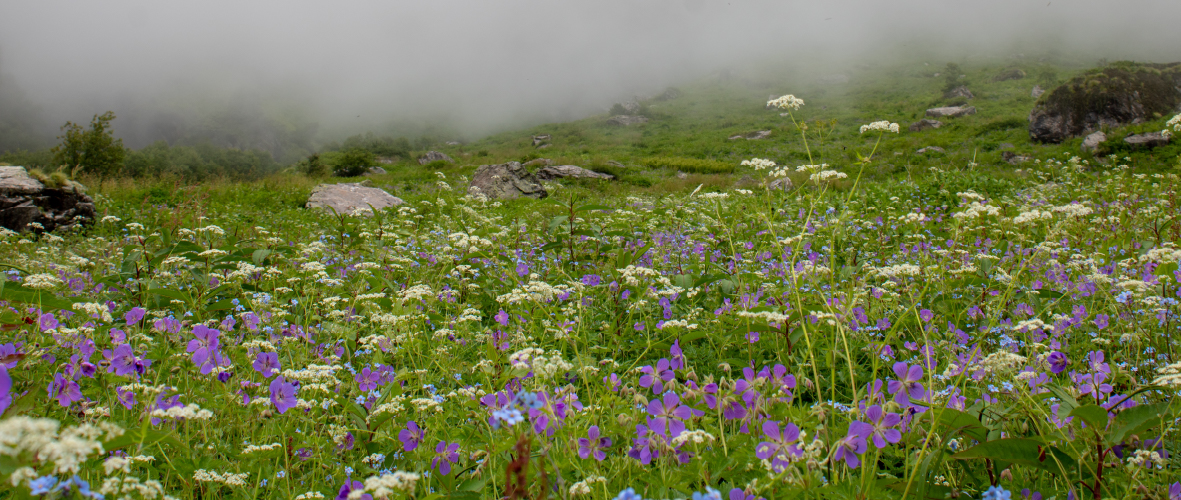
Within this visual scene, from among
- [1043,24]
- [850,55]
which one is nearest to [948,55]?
[850,55]

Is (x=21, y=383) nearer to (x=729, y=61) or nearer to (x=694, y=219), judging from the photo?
(x=694, y=219)

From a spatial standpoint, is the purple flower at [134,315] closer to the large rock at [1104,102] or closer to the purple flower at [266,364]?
the purple flower at [266,364]

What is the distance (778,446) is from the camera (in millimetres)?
1118

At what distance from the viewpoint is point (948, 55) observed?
53000 millimetres

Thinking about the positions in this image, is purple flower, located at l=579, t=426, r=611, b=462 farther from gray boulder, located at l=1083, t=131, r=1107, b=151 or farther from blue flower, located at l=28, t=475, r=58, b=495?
gray boulder, located at l=1083, t=131, r=1107, b=151

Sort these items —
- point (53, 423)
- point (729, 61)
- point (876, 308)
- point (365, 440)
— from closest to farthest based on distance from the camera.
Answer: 1. point (53, 423)
2. point (365, 440)
3. point (876, 308)
4. point (729, 61)

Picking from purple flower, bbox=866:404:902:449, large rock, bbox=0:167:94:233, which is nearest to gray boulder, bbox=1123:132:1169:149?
purple flower, bbox=866:404:902:449

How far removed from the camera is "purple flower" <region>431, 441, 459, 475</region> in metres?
1.39

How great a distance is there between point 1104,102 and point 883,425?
20.4 metres

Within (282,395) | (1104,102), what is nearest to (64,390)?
(282,395)

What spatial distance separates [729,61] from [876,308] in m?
73.5

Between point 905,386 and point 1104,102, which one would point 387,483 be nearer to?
point 905,386

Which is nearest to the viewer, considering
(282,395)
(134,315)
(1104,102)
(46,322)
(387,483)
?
(387,483)

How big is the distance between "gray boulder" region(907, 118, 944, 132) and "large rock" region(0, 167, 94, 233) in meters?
29.2
